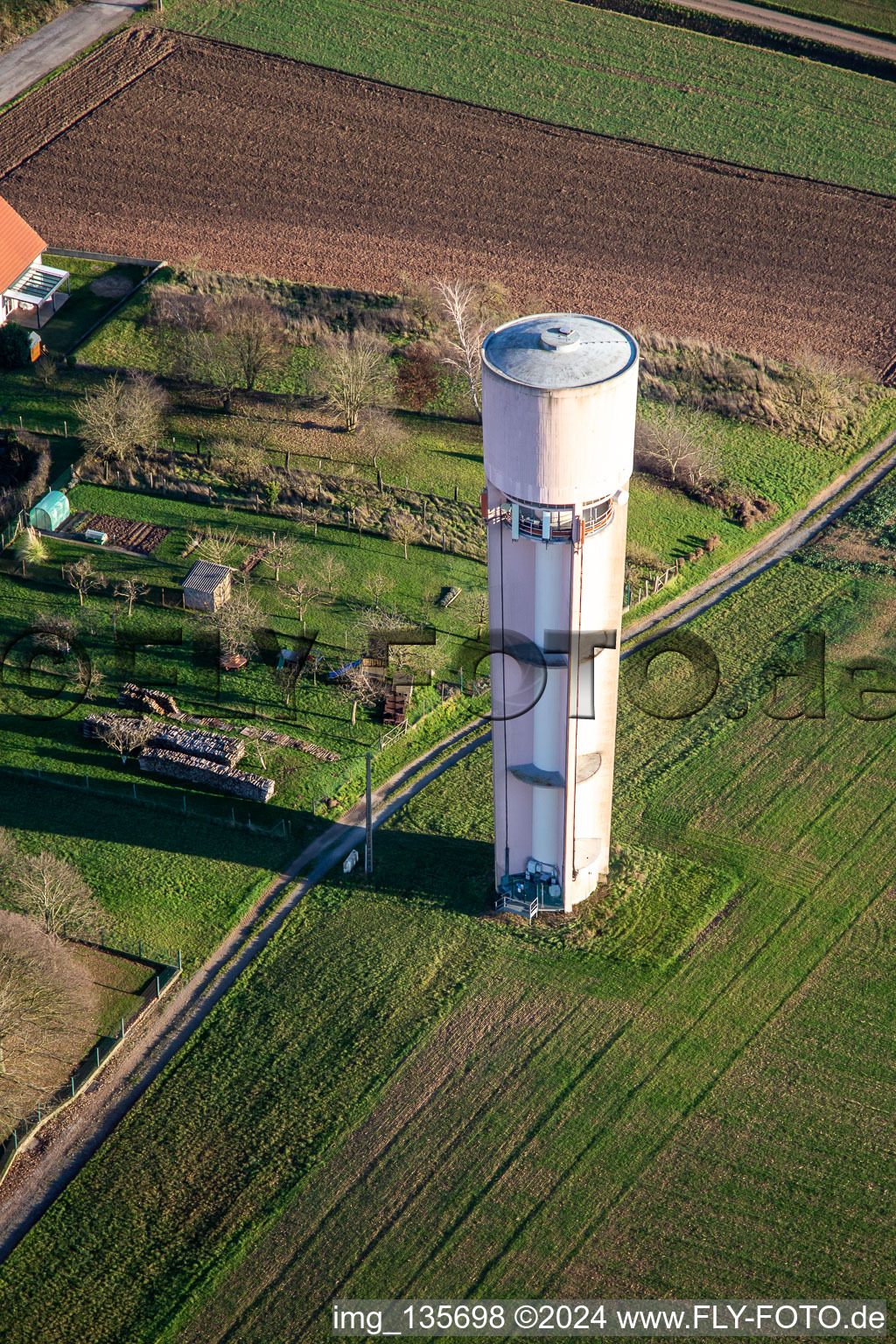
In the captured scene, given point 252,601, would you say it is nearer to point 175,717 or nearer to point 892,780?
point 175,717

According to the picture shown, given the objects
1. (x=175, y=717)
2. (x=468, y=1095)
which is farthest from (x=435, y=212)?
(x=468, y=1095)

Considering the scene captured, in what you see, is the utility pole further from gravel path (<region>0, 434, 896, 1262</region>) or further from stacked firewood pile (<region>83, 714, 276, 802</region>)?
stacked firewood pile (<region>83, 714, 276, 802</region>)

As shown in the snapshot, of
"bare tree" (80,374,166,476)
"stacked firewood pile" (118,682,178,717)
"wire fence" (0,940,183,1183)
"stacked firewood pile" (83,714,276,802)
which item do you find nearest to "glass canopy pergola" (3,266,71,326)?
"bare tree" (80,374,166,476)

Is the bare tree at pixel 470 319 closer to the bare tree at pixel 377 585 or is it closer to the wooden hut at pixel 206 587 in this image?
the bare tree at pixel 377 585

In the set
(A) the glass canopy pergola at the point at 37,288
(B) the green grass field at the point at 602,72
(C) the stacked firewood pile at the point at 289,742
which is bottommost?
(C) the stacked firewood pile at the point at 289,742

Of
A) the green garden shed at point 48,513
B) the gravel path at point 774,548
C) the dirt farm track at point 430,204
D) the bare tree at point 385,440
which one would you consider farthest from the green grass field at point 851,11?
the green garden shed at point 48,513

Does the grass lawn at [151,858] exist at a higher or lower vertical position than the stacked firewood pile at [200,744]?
lower
